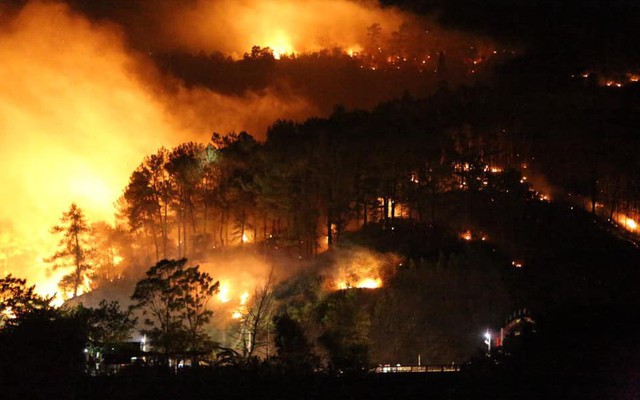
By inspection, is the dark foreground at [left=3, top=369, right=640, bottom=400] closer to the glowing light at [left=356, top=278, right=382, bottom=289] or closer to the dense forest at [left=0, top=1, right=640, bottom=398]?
the dense forest at [left=0, top=1, right=640, bottom=398]

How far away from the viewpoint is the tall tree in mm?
49688

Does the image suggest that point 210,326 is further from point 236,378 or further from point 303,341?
point 236,378

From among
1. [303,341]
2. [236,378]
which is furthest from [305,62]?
[236,378]

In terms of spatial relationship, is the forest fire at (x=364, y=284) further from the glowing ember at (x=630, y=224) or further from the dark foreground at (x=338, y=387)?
the dark foreground at (x=338, y=387)

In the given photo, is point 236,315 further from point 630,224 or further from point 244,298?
point 630,224

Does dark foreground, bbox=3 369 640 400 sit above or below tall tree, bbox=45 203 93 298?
below

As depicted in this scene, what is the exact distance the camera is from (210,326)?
120 ft

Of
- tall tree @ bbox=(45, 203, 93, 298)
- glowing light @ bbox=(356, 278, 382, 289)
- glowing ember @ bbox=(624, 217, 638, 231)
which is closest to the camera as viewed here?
glowing light @ bbox=(356, 278, 382, 289)

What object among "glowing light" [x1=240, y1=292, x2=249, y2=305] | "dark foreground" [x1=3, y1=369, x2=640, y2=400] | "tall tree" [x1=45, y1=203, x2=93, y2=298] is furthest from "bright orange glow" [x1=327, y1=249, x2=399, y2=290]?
"tall tree" [x1=45, y1=203, x2=93, y2=298]

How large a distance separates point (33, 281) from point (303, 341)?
139 ft

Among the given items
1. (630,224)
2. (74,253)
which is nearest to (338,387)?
(630,224)

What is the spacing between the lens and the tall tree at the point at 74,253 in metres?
49.7

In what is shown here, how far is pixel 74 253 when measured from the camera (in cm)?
4972

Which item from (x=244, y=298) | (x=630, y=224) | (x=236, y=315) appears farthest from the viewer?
(x=630, y=224)
